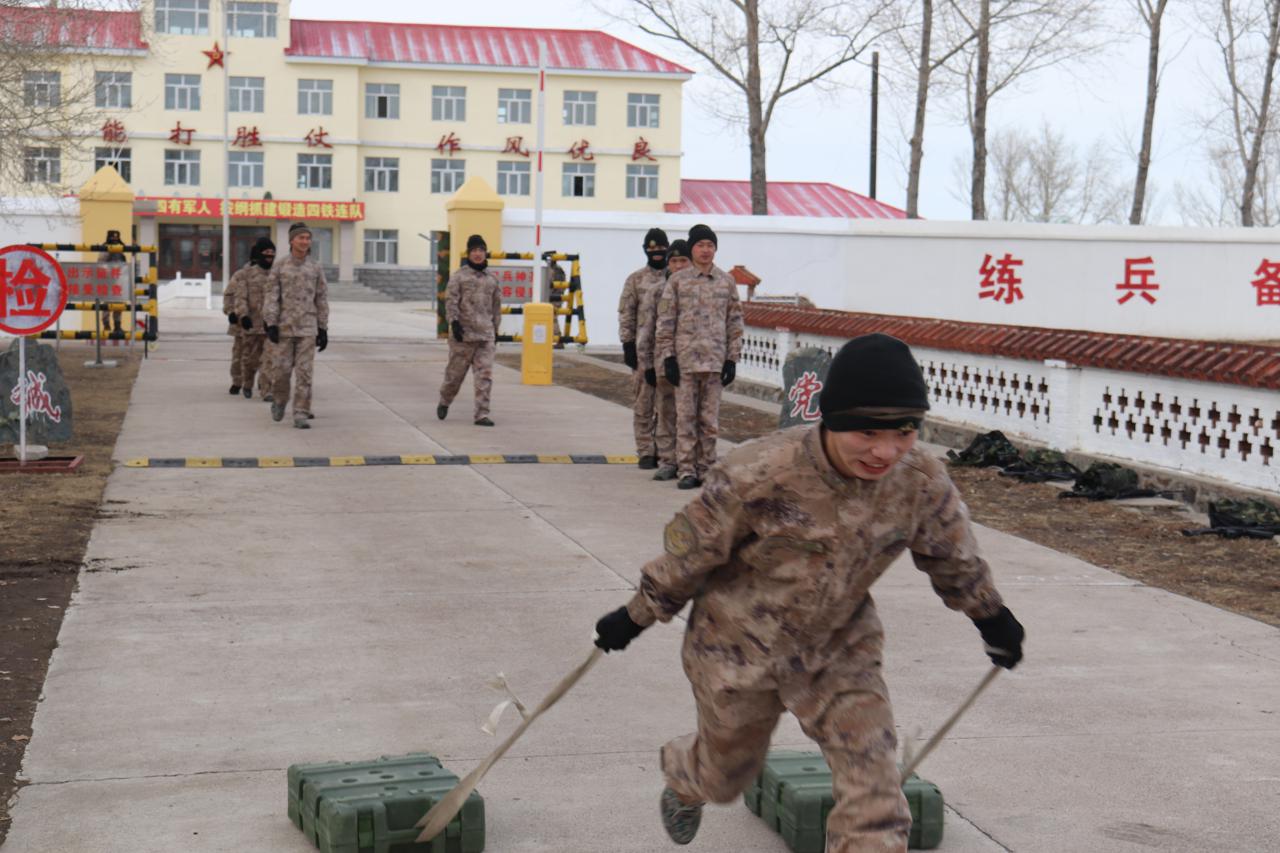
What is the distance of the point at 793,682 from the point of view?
13.5 feet

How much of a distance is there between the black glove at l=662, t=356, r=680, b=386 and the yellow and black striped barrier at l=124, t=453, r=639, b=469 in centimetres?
200

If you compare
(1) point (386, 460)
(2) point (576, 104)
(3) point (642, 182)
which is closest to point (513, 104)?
(2) point (576, 104)

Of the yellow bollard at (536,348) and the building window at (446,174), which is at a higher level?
the building window at (446,174)

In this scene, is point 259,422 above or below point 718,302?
below

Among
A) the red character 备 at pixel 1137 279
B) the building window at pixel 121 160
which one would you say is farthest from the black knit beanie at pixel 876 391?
the building window at pixel 121 160

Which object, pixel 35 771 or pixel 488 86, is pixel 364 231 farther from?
pixel 35 771

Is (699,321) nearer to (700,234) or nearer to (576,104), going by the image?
(700,234)

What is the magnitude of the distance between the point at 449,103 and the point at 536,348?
5312 centimetres

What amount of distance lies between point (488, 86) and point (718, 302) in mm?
62946

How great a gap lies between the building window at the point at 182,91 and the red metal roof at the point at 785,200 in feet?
67.0

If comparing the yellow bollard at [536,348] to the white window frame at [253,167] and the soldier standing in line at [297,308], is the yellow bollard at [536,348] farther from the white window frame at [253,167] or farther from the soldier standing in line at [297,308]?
the white window frame at [253,167]

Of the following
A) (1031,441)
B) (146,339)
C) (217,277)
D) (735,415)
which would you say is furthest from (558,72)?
(1031,441)

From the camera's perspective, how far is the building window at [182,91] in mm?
69812

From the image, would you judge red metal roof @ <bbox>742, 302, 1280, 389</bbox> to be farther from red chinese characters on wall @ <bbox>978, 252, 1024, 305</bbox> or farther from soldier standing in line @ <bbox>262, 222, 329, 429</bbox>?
red chinese characters on wall @ <bbox>978, 252, 1024, 305</bbox>
